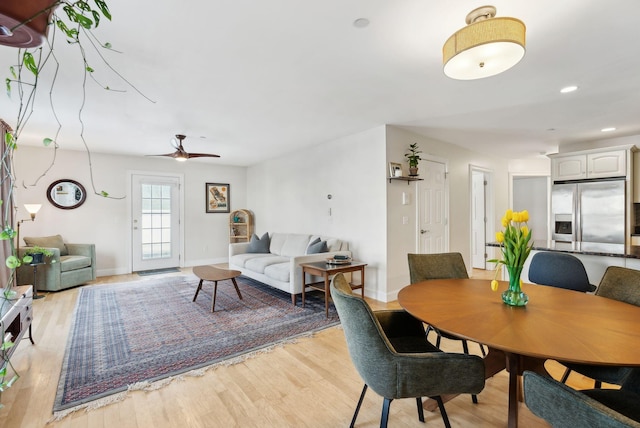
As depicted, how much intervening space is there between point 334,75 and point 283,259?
3.06 meters

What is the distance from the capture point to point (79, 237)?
5.66 m

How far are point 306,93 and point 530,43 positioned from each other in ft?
6.00

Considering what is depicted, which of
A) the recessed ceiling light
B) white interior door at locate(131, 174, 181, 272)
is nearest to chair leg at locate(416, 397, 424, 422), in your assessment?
the recessed ceiling light

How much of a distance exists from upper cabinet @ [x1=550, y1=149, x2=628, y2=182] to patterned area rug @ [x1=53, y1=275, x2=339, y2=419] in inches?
171

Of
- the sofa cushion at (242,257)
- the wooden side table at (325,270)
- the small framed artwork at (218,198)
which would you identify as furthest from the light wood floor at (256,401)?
the small framed artwork at (218,198)

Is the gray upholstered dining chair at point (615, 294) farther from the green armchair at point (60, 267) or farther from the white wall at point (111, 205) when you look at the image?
the white wall at point (111, 205)

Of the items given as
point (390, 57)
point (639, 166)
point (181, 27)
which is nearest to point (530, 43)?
point (390, 57)

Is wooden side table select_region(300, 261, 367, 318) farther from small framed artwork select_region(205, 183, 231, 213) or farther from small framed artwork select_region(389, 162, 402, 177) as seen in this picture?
small framed artwork select_region(205, 183, 231, 213)

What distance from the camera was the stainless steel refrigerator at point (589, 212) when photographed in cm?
440

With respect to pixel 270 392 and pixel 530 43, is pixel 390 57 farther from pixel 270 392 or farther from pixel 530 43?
pixel 270 392

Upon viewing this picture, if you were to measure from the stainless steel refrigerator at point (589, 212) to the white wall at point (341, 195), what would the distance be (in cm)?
319

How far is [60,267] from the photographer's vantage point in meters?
4.60

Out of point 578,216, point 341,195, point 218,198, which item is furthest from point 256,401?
point 218,198

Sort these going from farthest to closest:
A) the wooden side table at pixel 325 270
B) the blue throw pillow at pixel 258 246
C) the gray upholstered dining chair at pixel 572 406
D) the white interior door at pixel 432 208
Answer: the blue throw pillow at pixel 258 246, the white interior door at pixel 432 208, the wooden side table at pixel 325 270, the gray upholstered dining chair at pixel 572 406
